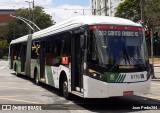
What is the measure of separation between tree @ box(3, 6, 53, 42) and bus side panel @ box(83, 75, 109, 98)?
269 ft

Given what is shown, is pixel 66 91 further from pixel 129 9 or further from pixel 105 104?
pixel 129 9

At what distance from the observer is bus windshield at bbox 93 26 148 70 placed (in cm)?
1150

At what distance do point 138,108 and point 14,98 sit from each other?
5.16m

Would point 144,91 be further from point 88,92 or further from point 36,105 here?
point 36,105

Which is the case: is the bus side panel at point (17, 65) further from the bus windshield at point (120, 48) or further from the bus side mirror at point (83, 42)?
the bus windshield at point (120, 48)

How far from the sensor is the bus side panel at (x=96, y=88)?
444 inches

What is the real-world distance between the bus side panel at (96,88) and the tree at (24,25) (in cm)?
8197

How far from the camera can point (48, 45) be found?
16969 millimetres

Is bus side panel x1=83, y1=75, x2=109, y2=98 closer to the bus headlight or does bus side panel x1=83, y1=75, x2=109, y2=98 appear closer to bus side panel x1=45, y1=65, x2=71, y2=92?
the bus headlight

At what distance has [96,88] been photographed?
11312 millimetres

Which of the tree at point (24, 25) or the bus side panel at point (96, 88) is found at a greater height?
the tree at point (24, 25)

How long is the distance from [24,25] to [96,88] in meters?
90.5

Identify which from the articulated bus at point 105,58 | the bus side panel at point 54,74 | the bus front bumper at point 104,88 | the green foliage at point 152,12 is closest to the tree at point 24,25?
the green foliage at point 152,12

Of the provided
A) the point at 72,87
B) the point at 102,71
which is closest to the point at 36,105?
the point at 72,87
